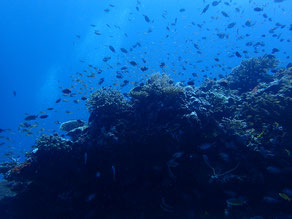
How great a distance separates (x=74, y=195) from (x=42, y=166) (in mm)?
2063

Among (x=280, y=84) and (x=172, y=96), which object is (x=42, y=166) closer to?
(x=172, y=96)

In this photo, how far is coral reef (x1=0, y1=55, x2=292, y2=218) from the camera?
245 inches

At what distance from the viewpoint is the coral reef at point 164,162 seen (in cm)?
622

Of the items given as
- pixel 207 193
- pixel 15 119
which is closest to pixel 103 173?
pixel 207 193

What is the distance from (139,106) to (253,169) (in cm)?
496

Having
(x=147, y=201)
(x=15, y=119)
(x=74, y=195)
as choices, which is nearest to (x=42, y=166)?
(x=74, y=195)

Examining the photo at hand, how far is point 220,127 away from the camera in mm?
7473

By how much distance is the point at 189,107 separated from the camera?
775cm

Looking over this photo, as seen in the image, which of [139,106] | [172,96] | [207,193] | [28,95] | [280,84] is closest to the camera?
[207,193]

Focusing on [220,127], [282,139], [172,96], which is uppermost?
[172,96]

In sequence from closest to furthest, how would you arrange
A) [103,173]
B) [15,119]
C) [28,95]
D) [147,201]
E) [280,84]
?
1. [147,201]
2. [103,173]
3. [280,84]
4. [15,119]
5. [28,95]

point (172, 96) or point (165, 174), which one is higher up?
point (172, 96)

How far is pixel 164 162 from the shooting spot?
22.9ft

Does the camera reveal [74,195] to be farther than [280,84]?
No
